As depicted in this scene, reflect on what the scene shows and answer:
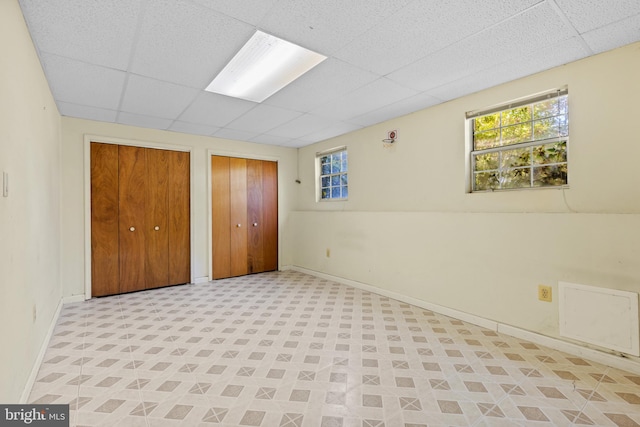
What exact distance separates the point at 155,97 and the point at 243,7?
1916mm

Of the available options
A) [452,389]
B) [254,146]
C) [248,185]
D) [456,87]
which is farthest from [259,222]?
[452,389]

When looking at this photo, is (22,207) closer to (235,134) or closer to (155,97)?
(155,97)

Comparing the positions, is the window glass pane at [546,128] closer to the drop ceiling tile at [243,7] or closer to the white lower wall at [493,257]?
the white lower wall at [493,257]

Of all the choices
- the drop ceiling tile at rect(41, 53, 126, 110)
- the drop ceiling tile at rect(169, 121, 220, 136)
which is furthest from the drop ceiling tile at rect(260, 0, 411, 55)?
the drop ceiling tile at rect(169, 121, 220, 136)

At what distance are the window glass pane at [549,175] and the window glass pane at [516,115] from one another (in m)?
0.51

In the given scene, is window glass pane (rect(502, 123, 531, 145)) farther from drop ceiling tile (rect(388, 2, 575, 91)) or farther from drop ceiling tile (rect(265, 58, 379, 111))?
drop ceiling tile (rect(265, 58, 379, 111))

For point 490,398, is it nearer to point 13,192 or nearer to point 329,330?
point 329,330

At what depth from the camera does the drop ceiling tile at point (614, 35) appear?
197 centimetres

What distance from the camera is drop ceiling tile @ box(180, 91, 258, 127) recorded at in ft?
10.7

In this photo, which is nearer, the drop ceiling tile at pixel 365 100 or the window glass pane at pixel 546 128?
the window glass pane at pixel 546 128

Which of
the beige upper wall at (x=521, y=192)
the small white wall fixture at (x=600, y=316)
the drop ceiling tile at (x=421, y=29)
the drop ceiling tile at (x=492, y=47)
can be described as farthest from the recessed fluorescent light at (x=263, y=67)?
the small white wall fixture at (x=600, y=316)

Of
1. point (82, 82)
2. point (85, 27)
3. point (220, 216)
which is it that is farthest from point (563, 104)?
point (220, 216)

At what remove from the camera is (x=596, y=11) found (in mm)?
1840

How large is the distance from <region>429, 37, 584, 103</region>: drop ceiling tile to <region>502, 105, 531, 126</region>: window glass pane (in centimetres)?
15
